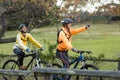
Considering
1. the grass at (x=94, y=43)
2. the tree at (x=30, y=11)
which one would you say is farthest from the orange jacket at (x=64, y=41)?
the grass at (x=94, y=43)

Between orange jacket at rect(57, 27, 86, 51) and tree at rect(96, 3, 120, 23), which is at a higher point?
tree at rect(96, 3, 120, 23)

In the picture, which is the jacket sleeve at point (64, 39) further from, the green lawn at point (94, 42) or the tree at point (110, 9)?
the green lawn at point (94, 42)

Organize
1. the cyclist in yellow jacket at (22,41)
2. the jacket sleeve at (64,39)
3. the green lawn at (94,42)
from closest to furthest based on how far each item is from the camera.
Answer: the jacket sleeve at (64,39) < the cyclist in yellow jacket at (22,41) < the green lawn at (94,42)

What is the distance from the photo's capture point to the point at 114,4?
15.7 metres

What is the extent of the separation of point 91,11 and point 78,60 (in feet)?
16.6

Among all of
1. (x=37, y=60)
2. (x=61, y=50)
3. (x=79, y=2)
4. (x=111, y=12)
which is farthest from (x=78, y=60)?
(x=111, y=12)

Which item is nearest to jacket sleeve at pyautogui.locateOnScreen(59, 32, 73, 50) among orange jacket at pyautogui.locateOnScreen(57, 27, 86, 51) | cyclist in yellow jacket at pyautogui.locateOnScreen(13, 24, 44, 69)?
orange jacket at pyautogui.locateOnScreen(57, 27, 86, 51)

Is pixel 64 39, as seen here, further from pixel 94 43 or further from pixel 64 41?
pixel 94 43

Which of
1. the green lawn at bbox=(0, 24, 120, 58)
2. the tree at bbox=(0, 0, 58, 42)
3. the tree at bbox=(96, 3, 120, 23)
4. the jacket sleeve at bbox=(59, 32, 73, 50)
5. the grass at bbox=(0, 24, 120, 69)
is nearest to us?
the jacket sleeve at bbox=(59, 32, 73, 50)

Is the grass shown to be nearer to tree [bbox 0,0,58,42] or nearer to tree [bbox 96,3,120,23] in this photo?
tree [bbox 96,3,120,23]

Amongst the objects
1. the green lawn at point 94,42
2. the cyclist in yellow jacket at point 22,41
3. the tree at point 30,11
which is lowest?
the green lawn at point 94,42

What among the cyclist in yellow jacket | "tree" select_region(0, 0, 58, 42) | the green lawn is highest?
"tree" select_region(0, 0, 58, 42)

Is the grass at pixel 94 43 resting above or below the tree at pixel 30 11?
below

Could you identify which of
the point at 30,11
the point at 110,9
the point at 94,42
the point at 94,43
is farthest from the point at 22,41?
the point at 94,42
